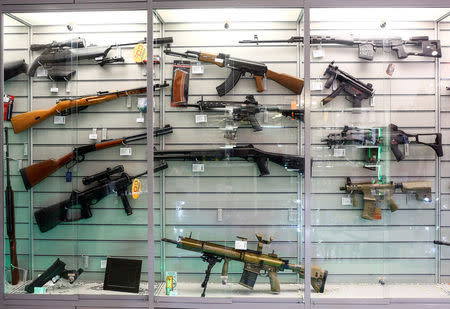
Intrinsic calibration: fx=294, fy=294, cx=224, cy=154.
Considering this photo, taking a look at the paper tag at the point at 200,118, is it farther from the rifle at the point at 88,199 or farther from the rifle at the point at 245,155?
the rifle at the point at 88,199

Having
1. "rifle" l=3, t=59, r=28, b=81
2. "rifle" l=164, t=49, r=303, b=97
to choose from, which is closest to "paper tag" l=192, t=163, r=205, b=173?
"rifle" l=164, t=49, r=303, b=97

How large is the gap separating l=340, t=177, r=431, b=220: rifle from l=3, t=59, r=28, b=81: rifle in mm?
3428

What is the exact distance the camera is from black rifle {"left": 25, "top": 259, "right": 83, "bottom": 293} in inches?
113

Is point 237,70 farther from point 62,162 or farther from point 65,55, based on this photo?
point 62,162

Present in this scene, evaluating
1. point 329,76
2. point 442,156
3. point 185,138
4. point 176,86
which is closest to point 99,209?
point 185,138

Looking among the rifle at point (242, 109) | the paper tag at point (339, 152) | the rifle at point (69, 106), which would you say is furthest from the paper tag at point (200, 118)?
the paper tag at point (339, 152)

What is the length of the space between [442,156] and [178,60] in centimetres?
283

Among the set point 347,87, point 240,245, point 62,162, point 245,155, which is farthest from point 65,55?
point 347,87

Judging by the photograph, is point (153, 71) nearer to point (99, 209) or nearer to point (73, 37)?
point (73, 37)

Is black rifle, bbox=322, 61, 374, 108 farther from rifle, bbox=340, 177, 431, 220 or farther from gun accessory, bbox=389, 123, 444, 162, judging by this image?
rifle, bbox=340, 177, 431, 220

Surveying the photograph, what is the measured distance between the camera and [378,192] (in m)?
2.93

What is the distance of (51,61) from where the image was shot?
9.78 feet

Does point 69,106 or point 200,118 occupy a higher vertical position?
point 69,106

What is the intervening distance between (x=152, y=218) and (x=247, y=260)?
1.00 metres
